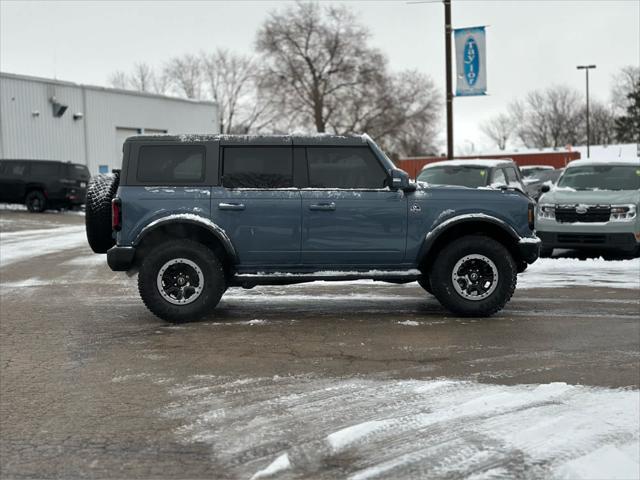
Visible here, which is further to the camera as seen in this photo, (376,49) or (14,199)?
(376,49)

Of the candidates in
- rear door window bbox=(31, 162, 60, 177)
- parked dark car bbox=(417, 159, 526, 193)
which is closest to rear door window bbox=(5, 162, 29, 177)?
rear door window bbox=(31, 162, 60, 177)

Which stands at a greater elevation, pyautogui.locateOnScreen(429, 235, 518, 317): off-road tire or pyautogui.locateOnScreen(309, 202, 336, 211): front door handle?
pyautogui.locateOnScreen(309, 202, 336, 211): front door handle

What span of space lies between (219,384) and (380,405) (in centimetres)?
127

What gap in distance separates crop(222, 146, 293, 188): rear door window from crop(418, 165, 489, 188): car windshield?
19.2 feet

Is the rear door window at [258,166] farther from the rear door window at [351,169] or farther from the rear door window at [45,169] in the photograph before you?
the rear door window at [45,169]

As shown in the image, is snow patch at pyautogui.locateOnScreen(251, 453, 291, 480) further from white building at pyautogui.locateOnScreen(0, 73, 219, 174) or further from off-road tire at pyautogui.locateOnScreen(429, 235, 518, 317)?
white building at pyautogui.locateOnScreen(0, 73, 219, 174)

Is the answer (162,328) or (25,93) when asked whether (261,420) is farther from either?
(25,93)

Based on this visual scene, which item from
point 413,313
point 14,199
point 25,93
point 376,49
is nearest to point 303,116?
point 376,49

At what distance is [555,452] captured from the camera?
423 centimetres

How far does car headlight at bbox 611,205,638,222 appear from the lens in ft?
42.2

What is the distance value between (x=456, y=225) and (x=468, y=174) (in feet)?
19.2

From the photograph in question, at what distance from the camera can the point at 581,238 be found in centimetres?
1317

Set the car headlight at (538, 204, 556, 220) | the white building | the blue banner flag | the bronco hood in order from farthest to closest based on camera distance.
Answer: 1. the white building
2. the blue banner flag
3. the car headlight at (538, 204, 556, 220)
4. the bronco hood

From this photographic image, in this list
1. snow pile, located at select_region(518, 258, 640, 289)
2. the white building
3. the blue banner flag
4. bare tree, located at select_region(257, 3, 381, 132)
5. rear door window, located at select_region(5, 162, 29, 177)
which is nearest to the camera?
snow pile, located at select_region(518, 258, 640, 289)
